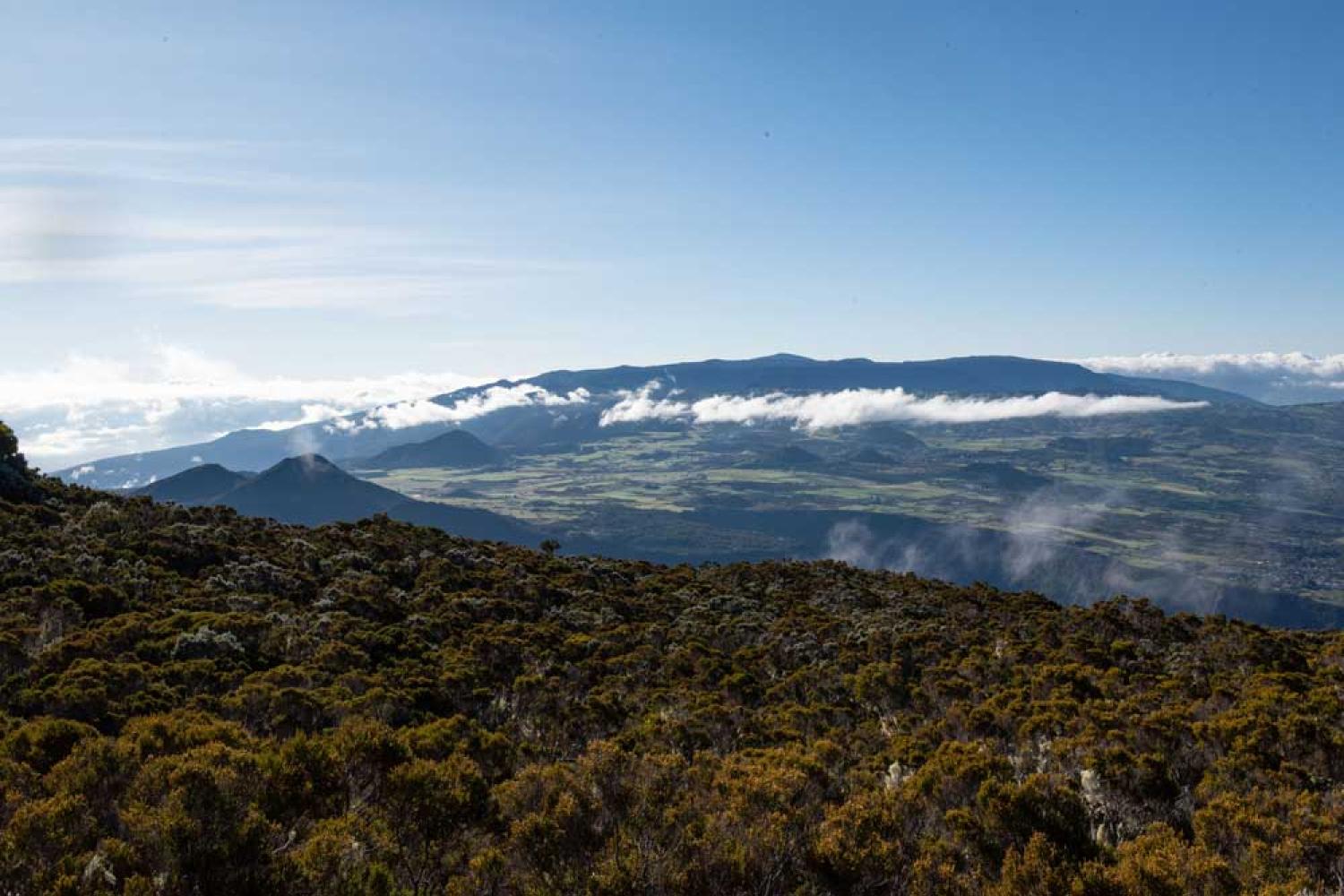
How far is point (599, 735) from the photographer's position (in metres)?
27.9

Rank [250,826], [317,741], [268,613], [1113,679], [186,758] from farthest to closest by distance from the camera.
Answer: [268,613], [1113,679], [317,741], [186,758], [250,826]

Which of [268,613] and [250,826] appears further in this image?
[268,613]

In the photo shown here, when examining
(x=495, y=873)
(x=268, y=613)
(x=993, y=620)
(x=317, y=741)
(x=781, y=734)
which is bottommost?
(x=993, y=620)

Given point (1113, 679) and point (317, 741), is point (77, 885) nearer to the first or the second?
point (317, 741)

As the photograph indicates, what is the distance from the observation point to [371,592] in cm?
4584

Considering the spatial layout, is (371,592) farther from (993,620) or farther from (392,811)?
(993,620)

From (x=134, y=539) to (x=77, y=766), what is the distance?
4292 cm

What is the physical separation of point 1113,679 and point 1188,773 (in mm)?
12869

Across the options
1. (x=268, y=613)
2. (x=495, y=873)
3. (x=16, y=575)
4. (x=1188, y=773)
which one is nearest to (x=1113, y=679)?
(x=1188, y=773)

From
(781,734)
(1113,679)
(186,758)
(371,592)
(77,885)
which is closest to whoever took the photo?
(77,885)

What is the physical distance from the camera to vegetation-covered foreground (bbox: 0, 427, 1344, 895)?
41.3ft

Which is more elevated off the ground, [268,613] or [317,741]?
[317,741]

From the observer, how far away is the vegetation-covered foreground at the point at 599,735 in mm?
12586

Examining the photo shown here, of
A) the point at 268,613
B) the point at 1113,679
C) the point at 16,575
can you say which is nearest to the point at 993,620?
the point at 1113,679
